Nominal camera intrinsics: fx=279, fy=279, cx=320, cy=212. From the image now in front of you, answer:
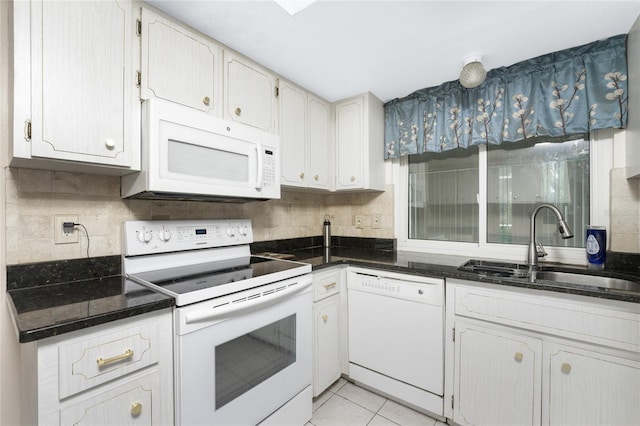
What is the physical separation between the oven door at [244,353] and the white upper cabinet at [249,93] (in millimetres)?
1002

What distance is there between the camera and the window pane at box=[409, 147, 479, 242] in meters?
2.15

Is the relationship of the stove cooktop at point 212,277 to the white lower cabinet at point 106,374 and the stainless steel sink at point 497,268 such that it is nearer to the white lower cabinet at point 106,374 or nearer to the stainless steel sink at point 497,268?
the white lower cabinet at point 106,374

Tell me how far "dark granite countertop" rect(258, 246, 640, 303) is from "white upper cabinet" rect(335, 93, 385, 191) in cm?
61

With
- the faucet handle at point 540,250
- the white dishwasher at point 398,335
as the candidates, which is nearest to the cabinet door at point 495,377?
the white dishwasher at point 398,335

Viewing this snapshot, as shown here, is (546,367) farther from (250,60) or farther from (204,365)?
(250,60)

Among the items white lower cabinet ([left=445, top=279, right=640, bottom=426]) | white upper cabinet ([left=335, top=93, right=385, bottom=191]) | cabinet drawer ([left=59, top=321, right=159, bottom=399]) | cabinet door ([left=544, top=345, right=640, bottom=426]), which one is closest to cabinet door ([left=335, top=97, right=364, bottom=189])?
white upper cabinet ([left=335, top=93, right=385, bottom=191])

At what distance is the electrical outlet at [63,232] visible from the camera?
124 cm

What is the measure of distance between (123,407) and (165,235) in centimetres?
80

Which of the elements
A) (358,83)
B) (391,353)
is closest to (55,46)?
(358,83)

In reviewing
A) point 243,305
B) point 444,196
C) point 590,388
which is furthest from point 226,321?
point 444,196

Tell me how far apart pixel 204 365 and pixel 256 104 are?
1435 mm

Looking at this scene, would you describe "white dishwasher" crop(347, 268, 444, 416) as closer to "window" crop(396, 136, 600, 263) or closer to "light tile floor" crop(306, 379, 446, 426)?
"light tile floor" crop(306, 379, 446, 426)

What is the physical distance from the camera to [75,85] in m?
1.09

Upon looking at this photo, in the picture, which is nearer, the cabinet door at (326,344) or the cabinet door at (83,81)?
the cabinet door at (83,81)
